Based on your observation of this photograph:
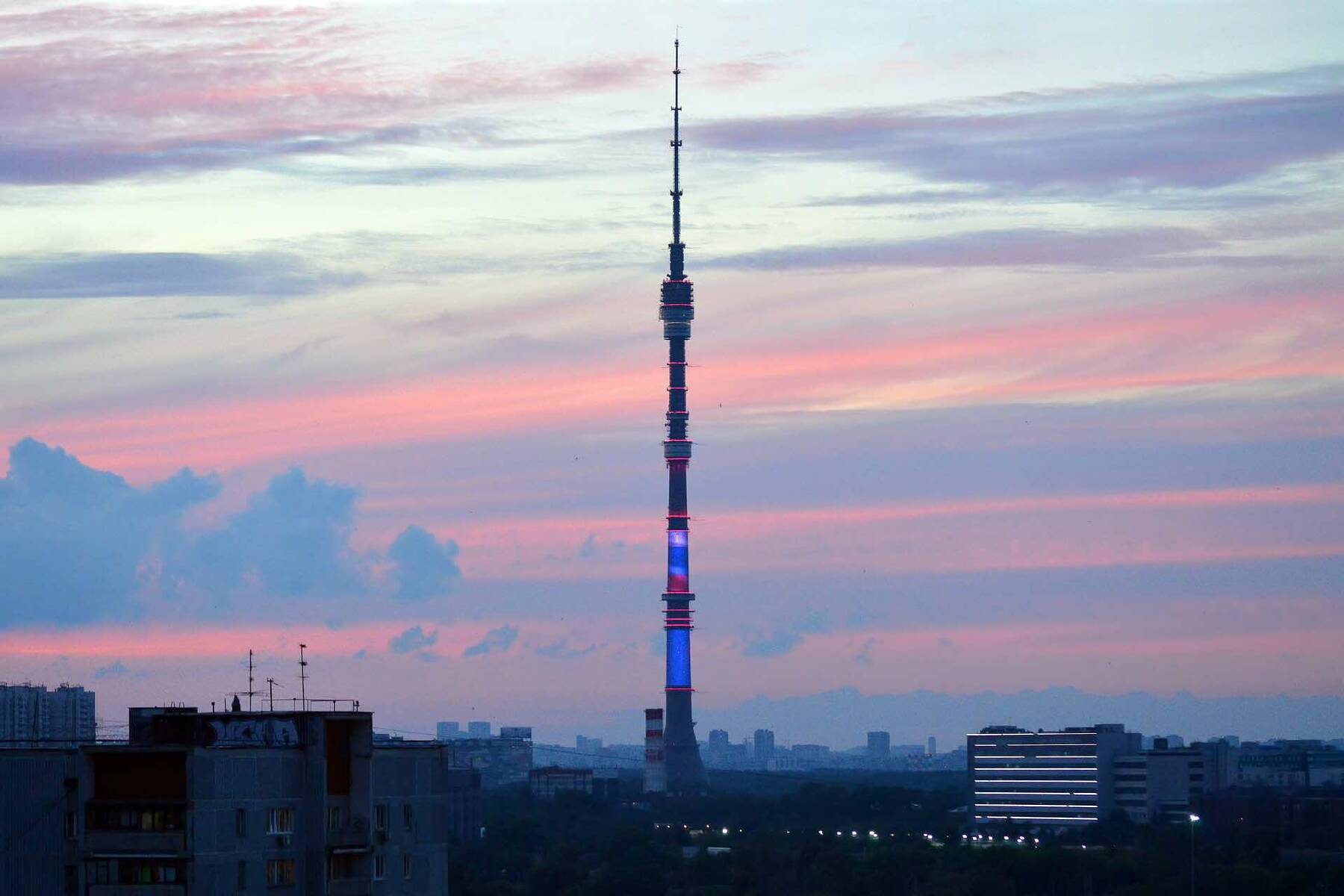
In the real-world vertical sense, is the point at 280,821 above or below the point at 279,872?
above

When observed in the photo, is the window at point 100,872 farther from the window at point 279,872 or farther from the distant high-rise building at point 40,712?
the distant high-rise building at point 40,712

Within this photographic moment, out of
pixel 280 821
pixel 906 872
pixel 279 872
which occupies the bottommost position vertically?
pixel 906 872

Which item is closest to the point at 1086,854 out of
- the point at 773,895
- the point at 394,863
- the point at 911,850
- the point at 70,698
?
the point at 911,850

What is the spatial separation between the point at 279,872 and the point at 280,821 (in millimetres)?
1056

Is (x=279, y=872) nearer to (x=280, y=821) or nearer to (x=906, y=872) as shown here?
(x=280, y=821)

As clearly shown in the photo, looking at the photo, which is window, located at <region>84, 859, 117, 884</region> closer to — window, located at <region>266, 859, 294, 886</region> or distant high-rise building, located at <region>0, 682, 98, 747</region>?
window, located at <region>266, 859, 294, 886</region>

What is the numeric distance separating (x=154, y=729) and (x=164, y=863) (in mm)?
5350

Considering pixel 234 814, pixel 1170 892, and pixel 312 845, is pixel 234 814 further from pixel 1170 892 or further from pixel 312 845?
pixel 1170 892

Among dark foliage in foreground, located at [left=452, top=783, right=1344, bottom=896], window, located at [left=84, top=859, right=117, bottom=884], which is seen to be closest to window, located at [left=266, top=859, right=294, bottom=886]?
window, located at [left=84, top=859, right=117, bottom=884]

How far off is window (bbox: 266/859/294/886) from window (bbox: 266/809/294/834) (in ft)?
1.98

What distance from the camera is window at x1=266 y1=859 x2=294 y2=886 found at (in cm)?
4762

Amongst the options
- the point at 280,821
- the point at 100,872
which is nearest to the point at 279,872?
the point at 280,821

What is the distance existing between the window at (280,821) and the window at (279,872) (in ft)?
1.98

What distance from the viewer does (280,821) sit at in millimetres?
47875
